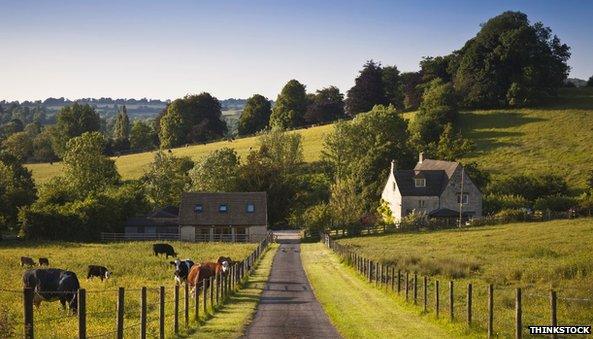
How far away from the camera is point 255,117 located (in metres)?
168

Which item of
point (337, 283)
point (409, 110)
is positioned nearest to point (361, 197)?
point (409, 110)

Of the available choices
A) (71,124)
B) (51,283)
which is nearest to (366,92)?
(71,124)

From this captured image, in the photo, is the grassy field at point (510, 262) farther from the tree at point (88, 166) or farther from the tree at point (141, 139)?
the tree at point (141, 139)

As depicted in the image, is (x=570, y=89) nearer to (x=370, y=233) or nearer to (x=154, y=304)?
(x=370, y=233)

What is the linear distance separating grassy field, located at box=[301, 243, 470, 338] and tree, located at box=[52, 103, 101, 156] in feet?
423

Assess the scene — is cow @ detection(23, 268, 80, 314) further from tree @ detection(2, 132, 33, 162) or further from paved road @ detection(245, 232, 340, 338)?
tree @ detection(2, 132, 33, 162)

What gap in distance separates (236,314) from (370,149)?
80.4m

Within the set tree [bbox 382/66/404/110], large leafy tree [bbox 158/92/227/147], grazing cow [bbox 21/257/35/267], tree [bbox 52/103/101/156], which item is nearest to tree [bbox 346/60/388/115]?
tree [bbox 382/66/404/110]

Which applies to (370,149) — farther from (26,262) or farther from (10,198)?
(26,262)

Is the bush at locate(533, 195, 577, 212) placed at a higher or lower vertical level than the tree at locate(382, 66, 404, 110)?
lower

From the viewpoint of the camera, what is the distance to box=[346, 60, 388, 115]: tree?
143875 mm

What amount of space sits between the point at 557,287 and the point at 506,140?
280 feet

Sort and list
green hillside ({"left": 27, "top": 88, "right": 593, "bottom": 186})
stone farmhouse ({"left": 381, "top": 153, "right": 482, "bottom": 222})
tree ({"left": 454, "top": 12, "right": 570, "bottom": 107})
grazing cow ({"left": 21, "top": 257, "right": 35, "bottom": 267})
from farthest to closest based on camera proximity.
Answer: tree ({"left": 454, "top": 12, "right": 570, "bottom": 107}) < green hillside ({"left": 27, "top": 88, "right": 593, "bottom": 186}) < stone farmhouse ({"left": 381, "top": 153, "right": 482, "bottom": 222}) < grazing cow ({"left": 21, "top": 257, "right": 35, "bottom": 267})

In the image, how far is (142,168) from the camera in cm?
12962
